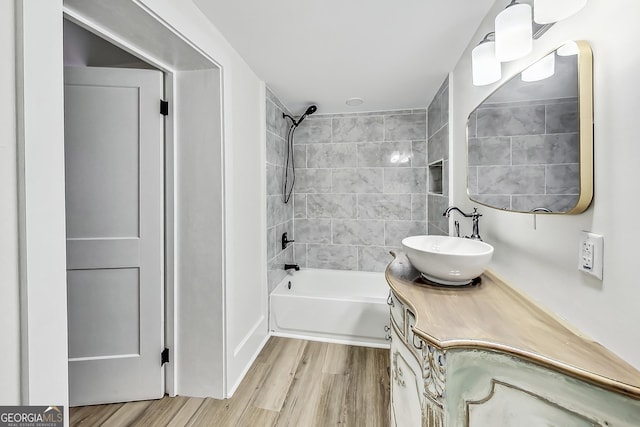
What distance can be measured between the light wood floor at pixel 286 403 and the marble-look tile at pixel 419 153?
6.67ft

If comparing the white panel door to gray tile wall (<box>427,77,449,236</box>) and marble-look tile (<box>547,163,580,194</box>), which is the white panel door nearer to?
marble-look tile (<box>547,163,580,194</box>)

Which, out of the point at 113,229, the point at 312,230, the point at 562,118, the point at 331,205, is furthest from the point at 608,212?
the point at 312,230

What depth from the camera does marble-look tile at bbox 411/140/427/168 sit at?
3092 mm

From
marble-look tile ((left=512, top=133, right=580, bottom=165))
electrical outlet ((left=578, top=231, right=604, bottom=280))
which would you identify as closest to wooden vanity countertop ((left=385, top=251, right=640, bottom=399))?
electrical outlet ((left=578, top=231, right=604, bottom=280))

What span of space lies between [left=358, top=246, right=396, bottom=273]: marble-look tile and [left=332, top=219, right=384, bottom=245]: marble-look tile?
0.23 feet

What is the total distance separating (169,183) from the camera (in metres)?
1.75

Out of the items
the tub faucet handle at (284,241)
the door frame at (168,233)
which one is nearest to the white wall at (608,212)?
the door frame at (168,233)

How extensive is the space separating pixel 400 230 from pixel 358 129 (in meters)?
1.25

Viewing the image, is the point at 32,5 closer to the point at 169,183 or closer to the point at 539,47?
the point at 169,183

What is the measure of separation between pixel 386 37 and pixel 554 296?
1.60 metres

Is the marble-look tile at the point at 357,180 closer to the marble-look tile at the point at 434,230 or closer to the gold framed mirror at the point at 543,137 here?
the marble-look tile at the point at 434,230

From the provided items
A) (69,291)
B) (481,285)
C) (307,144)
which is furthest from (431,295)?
(307,144)

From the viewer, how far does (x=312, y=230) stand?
3.36 metres

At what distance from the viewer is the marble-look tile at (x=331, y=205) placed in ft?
10.7
